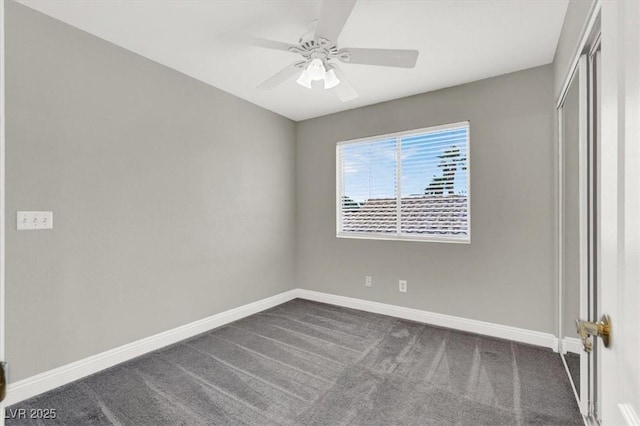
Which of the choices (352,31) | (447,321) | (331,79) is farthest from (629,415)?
(447,321)

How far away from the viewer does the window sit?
125 inches

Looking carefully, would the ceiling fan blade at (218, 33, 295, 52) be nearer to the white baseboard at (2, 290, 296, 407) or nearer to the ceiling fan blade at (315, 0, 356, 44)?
the ceiling fan blade at (315, 0, 356, 44)

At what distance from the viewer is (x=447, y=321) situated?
3199 mm

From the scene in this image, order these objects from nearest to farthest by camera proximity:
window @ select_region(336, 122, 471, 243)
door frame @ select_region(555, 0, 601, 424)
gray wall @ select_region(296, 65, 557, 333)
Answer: door frame @ select_region(555, 0, 601, 424)
gray wall @ select_region(296, 65, 557, 333)
window @ select_region(336, 122, 471, 243)

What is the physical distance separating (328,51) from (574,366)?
267 cm

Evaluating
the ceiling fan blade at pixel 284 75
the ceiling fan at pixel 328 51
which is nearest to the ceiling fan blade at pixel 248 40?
the ceiling fan at pixel 328 51

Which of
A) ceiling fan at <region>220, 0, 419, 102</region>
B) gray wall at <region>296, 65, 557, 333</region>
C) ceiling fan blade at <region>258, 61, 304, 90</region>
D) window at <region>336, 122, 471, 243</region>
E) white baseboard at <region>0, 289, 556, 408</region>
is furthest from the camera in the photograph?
window at <region>336, 122, 471, 243</region>

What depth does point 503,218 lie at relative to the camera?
2914 millimetres

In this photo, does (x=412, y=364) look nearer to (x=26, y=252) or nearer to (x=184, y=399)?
(x=184, y=399)

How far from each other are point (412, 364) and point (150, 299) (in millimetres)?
2287

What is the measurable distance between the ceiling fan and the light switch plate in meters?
1.69

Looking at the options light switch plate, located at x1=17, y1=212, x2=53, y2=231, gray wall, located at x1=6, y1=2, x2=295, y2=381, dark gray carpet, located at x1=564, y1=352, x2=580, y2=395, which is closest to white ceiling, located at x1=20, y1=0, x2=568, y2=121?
gray wall, located at x1=6, y1=2, x2=295, y2=381

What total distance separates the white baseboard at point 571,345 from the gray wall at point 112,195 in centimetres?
300

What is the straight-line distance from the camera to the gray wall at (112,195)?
6.56ft
